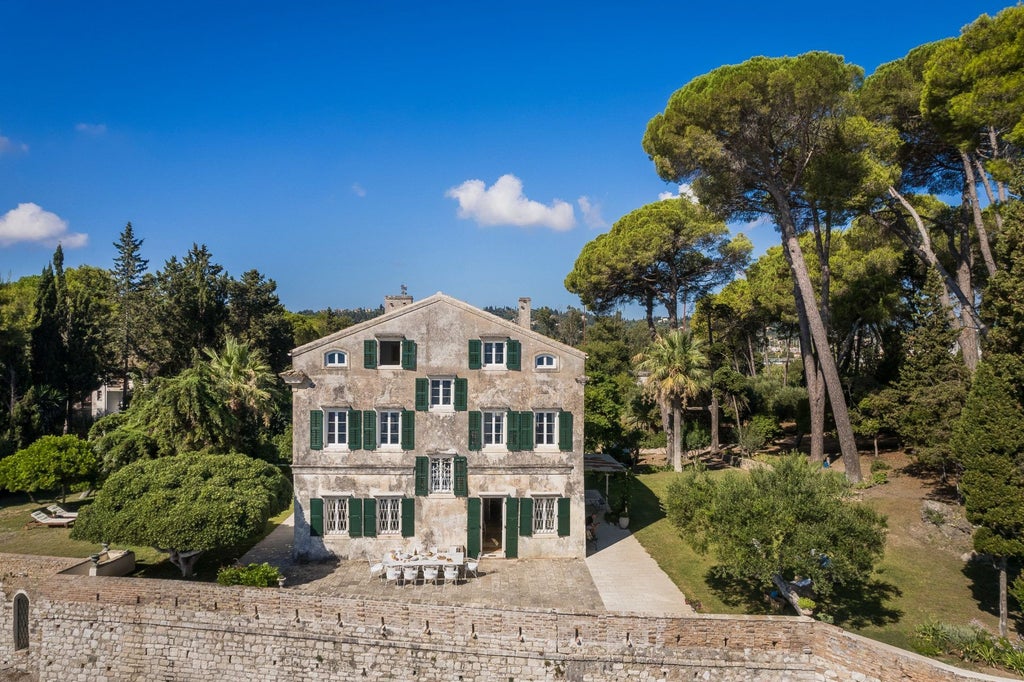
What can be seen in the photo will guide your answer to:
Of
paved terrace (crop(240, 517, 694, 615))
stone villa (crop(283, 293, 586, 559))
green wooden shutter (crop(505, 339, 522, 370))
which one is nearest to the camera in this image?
paved terrace (crop(240, 517, 694, 615))

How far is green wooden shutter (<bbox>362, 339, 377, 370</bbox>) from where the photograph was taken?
20703 mm

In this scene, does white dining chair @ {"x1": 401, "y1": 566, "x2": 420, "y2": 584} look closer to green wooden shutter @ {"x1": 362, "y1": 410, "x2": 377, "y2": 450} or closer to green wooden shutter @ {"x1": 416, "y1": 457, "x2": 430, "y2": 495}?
green wooden shutter @ {"x1": 416, "y1": 457, "x2": 430, "y2": 495}

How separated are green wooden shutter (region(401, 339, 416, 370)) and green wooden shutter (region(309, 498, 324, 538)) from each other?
5.78 meters

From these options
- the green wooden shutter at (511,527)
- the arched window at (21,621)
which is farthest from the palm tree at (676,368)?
the arched window at (21,621)

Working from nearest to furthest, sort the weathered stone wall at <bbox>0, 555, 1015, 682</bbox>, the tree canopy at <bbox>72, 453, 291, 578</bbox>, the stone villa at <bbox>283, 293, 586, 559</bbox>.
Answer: the weathered stone wall at <bbox>0, 555, 1015, 682</bbox>
the tree canopy at <bbox>72, 453, 291, 578</bbox>
the stone villa at <bbox>283, 293, 586, 559</bbox>

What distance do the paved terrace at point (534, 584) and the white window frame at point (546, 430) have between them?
4201 mm

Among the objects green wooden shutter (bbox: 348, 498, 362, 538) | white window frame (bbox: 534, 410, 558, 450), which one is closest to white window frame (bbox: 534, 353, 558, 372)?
white window frame (bbox: 534, 410, 558, 450)

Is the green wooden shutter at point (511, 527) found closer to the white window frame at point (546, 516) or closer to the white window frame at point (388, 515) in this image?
A: the white window frame at point (546, 516)

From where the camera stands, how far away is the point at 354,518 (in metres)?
20.5

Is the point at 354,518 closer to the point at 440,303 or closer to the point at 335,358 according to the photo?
the point at 335,358

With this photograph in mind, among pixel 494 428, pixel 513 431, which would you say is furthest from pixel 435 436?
pixel 513 431

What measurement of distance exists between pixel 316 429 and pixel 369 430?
1891 millimetres

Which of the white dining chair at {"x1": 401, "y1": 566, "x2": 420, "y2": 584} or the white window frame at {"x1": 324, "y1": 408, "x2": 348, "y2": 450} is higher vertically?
the white window frame at {"x1": 324, "y1": 408, "x2": 348, "y2": 450}

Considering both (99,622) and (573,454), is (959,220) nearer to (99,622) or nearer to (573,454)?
(573,454)
